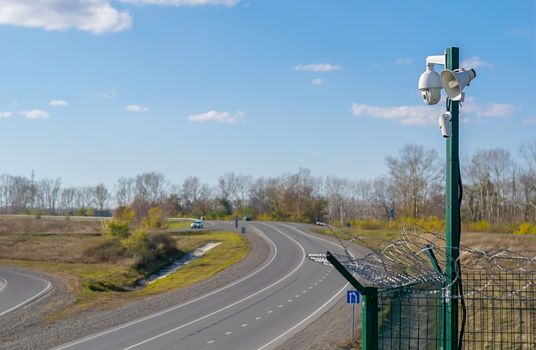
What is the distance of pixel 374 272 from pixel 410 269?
57cm

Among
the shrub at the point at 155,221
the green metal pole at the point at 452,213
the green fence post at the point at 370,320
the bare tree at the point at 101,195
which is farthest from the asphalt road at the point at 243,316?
the bare tree at the point at 101,195

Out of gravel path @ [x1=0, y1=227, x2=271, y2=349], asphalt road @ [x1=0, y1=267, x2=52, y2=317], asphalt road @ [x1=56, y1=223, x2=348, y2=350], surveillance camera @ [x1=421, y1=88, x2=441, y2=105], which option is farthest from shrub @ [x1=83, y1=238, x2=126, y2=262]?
surveillance camera @ [x1=421, y1=88, x2=441, y2=105]

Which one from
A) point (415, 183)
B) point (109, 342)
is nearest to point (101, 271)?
point (109, 342)

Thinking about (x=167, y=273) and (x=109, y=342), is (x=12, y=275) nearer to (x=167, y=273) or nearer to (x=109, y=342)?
(x=167, y=273)

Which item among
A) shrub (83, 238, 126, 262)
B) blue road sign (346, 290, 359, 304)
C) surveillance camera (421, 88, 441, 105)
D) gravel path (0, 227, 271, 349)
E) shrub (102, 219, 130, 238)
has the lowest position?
gravel path (0, 227, 271, 349)

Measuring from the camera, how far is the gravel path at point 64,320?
2584 cm

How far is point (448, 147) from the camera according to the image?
301 inches

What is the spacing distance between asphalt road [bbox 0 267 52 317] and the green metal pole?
28.7 meters

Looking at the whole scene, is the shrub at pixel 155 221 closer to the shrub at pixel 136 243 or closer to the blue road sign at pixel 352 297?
the shrub at pixel 136 243

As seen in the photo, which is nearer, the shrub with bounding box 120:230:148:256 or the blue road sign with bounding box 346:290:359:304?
the blue road sign with bounding box 346:290:359:304

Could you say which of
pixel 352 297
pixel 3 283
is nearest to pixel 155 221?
pixel 3 283

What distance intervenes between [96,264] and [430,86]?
2218 inches

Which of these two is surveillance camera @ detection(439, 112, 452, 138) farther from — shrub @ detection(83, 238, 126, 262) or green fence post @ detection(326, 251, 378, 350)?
shrub @ detection(83, 238, 126, 262)

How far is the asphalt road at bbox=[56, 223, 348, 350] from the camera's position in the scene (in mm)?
24422
